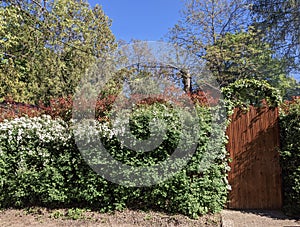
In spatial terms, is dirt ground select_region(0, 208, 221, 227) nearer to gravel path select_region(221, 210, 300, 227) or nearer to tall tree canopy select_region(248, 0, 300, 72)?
gravel path select_region(221, 210, 300, 227)

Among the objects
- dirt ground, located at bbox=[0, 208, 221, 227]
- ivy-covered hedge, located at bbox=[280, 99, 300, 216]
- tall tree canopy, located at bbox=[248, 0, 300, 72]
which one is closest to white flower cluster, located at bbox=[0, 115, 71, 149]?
dirt ground, located at bbox=[0, 208, 221, 227]

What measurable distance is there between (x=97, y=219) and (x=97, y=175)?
53 cm

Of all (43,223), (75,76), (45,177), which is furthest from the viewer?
(75,76)

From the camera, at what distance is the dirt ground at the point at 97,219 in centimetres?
310

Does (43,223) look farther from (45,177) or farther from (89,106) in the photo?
(89,106)

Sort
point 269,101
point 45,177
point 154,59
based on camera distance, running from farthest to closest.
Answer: point 154,59 → point 269,101 → point 45,177

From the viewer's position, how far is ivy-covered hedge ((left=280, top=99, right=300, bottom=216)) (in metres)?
3.23

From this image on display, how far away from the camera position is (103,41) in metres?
11.4

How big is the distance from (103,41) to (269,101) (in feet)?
29.7

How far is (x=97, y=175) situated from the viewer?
3.27 metres

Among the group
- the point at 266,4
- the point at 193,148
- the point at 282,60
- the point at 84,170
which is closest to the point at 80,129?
the point at 84,170

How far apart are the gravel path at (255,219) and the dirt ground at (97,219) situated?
15cm

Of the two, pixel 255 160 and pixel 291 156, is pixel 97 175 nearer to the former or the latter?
pixel 255 160

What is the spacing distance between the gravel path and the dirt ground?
0.48 feet
